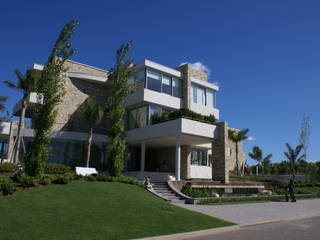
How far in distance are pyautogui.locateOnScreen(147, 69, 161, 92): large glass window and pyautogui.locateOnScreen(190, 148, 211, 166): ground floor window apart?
7.42 meters

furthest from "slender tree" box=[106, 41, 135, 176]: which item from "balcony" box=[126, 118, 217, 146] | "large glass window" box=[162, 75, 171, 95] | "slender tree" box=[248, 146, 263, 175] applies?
"slender tree" box=[248, 146, 263, 175]

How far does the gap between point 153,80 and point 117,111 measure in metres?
7.26

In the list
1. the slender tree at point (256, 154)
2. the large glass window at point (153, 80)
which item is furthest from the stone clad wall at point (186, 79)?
the slender tree at point (256, 154)

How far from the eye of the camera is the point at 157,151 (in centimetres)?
3008

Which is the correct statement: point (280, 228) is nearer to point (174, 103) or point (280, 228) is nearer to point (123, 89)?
point (123, 89)

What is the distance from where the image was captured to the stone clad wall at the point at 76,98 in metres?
27.0

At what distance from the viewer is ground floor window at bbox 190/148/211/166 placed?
91.2 ft

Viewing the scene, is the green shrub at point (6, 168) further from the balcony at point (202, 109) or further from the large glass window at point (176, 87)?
the balcony at point (202, 109)

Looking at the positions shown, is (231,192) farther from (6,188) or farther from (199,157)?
(6,188)

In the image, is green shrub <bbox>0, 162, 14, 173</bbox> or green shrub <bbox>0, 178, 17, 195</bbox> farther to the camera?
green shrub <bbox>0, 162, 14, 173</bbox>

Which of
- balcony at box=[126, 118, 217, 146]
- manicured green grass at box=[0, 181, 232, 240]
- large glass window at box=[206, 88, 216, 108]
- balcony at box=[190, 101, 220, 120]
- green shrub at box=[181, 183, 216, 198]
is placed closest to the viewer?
manicured green grass at box=[0, 181, 232, 240]

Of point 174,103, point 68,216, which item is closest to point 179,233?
point 68,216

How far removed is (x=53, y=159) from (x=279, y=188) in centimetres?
2279

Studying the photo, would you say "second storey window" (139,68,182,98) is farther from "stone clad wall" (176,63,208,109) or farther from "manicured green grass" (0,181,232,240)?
"manicured green grass" (0,181,232,240)
